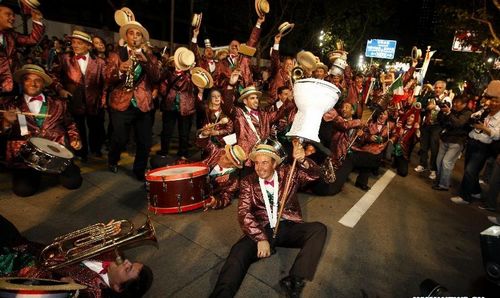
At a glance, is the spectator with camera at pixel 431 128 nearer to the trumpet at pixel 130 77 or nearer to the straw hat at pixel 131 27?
the straw hat at pixel 131 27

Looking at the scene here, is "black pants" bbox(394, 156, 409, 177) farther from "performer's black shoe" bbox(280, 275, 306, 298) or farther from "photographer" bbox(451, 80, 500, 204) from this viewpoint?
"performer's black shoe" bbox(280, 275, 306, 298)

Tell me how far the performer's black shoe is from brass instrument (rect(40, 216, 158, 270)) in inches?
53.2

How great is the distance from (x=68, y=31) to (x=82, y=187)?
1653 cm

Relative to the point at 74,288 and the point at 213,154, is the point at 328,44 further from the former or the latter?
the point at 74,288

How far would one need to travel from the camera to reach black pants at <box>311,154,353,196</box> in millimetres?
5582

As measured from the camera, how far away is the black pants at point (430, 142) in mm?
7627

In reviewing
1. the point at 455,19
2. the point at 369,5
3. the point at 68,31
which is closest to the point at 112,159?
the point at 455,19

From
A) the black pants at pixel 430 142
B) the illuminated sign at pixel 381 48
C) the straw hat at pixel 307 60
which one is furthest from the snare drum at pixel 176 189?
the illuminated sign at pixel 381 48

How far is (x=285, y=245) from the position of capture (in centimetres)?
355

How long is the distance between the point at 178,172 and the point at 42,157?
1.61 m

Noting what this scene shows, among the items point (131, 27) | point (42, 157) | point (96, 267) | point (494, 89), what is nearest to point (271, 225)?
point (96, 267)

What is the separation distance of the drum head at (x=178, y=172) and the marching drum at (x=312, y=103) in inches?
60.3

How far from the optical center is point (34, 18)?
4969mm

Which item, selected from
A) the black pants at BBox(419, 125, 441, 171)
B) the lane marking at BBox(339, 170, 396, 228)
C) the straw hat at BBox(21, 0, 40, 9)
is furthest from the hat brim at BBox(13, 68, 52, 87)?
the black pants at BBox(419, 125, 441, 171)
